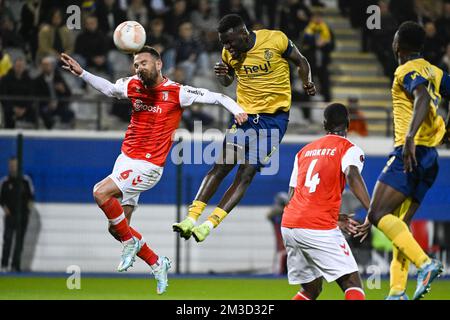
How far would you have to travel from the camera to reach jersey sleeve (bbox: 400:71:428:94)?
9.17 metres

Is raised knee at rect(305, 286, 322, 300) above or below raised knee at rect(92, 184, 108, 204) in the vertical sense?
below

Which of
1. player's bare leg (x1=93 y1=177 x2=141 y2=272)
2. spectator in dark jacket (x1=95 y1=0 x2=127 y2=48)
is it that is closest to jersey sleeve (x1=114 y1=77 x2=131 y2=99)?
player's bare leg (x1=93 y1=177 x2=141 y2=272)

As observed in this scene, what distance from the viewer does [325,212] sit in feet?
28.1

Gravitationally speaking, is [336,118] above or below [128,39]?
below

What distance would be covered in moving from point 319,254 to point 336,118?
49.7 inches

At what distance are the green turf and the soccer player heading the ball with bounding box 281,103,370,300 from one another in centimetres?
329

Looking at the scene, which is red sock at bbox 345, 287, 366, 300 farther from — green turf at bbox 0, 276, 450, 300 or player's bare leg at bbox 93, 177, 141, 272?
green turf at bbox 0, 276, 450, 300

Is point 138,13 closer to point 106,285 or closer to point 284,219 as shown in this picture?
point 106,285

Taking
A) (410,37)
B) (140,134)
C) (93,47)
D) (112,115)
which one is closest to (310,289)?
(410,37)

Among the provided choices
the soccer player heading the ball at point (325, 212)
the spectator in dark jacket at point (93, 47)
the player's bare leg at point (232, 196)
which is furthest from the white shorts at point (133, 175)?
the spectator in dark jacket at point (93, 47)

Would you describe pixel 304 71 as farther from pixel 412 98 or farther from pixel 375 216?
pixel 375 216

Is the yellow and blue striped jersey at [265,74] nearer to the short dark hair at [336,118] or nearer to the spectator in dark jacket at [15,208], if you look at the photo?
the short dark hair at [336,118]

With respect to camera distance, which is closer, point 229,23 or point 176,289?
point 229,23

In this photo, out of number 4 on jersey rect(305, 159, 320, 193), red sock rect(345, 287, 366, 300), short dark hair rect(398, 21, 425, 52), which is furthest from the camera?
short dark hair rect(398, 21, 425, 52)
